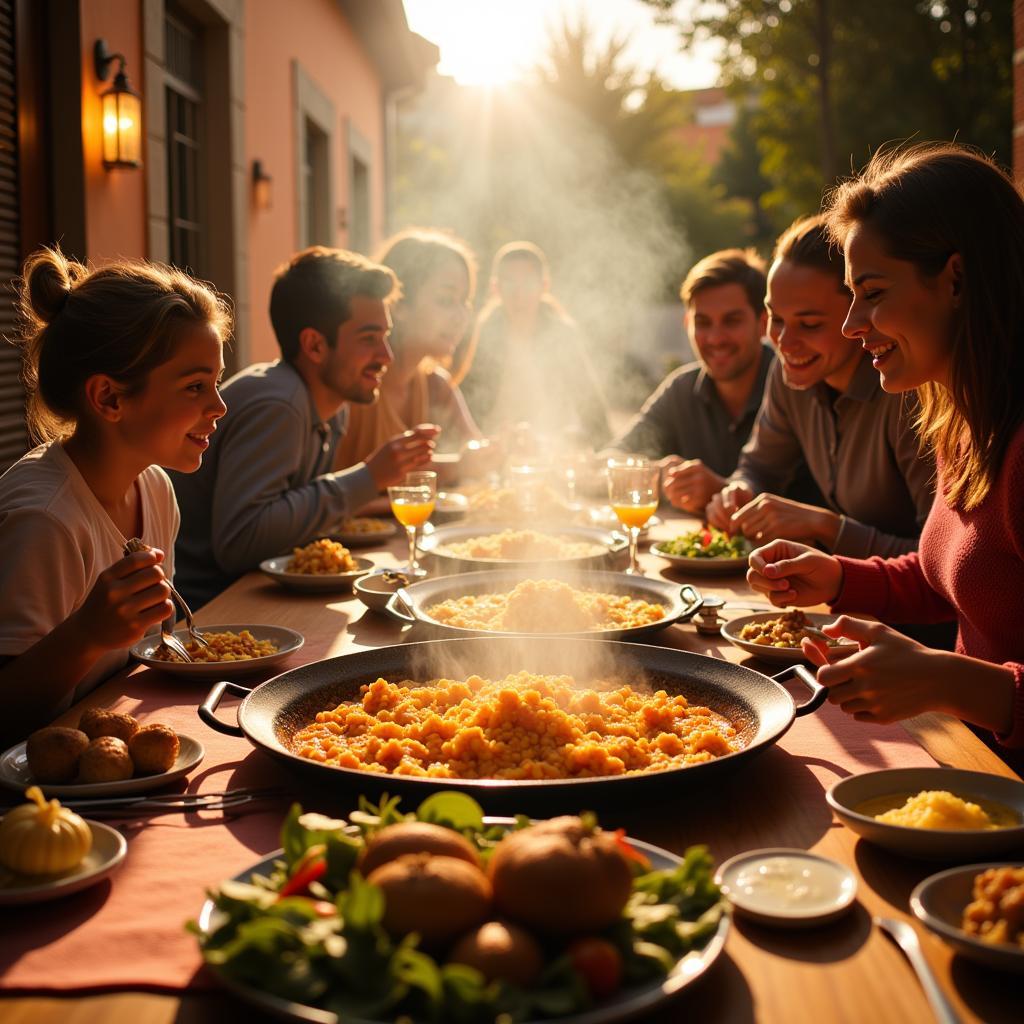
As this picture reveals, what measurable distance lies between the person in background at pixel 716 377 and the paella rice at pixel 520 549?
4.37 feet

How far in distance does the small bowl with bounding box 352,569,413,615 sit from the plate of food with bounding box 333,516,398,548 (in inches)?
30.8

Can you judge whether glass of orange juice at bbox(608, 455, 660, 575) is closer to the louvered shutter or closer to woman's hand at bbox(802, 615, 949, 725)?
woman's hand at bbox(802, 615, 949, 725)

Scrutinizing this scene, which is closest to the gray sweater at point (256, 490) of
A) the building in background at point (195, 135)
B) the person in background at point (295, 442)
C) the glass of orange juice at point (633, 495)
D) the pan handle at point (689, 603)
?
the person in background at point (295, 442)

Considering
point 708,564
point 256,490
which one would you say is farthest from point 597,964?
point 256,490

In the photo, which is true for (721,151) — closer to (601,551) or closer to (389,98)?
(389,98)

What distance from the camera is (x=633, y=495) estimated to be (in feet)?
10.9

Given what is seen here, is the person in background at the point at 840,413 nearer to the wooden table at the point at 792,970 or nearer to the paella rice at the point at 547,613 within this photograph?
the paella rice at the point at 547,613

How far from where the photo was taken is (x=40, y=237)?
497 cm

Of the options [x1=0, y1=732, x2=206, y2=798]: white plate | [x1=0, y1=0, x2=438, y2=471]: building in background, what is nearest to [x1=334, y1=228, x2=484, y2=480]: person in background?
[x1=0, y1=0, x2=438, y2=471]: building in background

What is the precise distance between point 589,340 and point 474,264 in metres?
21.6

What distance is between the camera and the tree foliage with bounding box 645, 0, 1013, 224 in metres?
18.2

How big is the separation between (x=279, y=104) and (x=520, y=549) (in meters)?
7.08

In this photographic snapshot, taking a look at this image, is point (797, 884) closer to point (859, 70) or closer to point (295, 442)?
point (295, 442)

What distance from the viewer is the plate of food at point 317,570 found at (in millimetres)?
3070
